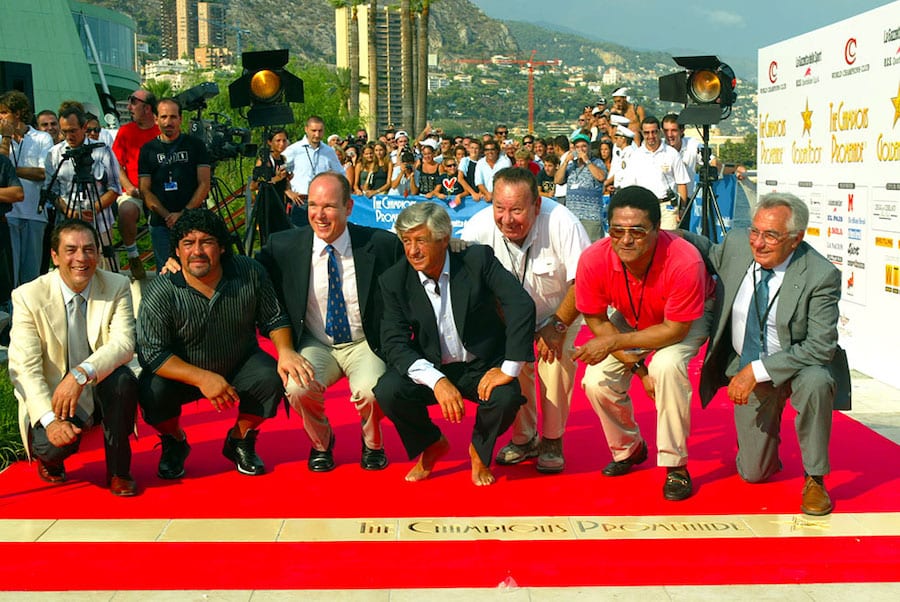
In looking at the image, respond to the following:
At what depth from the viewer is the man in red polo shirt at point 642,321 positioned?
459 cm

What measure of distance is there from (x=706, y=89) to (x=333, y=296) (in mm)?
4961

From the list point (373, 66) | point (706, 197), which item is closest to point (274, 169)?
point (706, 197)

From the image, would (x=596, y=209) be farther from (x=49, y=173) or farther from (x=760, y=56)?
(x=49, y=173)

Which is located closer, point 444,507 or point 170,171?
point 444,507

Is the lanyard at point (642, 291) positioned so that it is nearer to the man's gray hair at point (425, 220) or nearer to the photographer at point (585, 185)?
the man's gray hair at point (425, 220)

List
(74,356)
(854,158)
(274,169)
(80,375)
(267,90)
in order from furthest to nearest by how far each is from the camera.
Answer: (274,169)
(267,90)
(854,158)
(74,356)
(80,375)

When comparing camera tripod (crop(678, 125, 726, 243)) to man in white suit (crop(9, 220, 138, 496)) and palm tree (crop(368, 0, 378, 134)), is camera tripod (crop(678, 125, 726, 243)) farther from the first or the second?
palm tree (crop(368, 0, 378, 134))

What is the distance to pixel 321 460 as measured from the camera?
505 centimetres

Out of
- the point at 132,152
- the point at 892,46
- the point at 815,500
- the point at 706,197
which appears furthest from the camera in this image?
the point at 706,197

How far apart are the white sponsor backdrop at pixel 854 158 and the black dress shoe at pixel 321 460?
12.2 ft

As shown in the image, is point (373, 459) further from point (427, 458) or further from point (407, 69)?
point (407, 69)

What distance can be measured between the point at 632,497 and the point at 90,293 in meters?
2.61

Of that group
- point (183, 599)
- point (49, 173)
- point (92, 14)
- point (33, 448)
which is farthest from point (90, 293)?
point (92, 14)

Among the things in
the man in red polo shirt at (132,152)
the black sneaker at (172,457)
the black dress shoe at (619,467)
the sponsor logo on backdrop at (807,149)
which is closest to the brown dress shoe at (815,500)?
the black dress shoe at (619,467)
